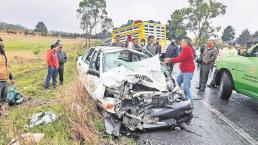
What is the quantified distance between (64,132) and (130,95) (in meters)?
1.33

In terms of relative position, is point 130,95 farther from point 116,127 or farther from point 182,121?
point 182,121

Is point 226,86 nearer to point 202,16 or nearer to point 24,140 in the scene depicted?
point 24,140

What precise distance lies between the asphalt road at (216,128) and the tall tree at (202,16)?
30.2 meters

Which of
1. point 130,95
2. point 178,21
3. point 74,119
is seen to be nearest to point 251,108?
point 130,95

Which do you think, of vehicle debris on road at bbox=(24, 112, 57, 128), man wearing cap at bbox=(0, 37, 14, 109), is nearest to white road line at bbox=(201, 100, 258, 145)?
vehicle debris on road at bbox=(24, 112, 57, 128)

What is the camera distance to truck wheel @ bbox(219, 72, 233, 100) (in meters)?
8.91

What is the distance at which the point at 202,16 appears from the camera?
38.4m

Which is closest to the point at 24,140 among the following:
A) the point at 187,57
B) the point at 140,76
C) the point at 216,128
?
the point at 140,76

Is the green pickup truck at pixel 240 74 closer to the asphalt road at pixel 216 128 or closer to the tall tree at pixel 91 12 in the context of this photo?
the asphalt road at pixel 216 128

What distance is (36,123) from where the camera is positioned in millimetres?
6137

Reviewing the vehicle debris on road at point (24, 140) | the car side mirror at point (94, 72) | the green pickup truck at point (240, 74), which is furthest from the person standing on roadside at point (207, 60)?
the vehicle debris on road at point (24, 140)

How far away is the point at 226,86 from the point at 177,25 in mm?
42139

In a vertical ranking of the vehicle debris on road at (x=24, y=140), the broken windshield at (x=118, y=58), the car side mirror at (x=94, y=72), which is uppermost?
the broken windshield at (x=118, y=58)

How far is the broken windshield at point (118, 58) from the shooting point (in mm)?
7277
